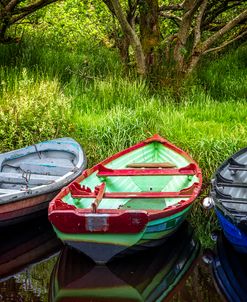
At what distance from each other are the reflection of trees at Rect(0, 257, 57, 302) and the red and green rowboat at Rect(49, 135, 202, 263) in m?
0.56

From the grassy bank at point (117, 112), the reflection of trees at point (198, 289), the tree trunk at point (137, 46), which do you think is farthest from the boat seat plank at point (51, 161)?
the tree trunk at point (137, 46)

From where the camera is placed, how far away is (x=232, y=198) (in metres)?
7.43

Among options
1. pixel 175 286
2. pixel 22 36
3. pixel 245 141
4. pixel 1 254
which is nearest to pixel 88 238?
pixel 175 286

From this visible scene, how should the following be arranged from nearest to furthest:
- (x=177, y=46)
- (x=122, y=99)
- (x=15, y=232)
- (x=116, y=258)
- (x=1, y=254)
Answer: (x=116, y=258) → (x=1, y=254) → (x=15, y=232) → (x=122, y=99) → (x=177, y=46)

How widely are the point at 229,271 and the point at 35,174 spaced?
10.3ft

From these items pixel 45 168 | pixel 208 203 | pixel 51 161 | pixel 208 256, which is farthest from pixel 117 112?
pixel 208 256

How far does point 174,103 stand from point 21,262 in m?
4.34

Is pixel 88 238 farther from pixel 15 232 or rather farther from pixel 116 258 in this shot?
pixel 15 232

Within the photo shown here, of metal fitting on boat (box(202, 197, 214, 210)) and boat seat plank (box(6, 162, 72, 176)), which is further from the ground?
metal fitting on boat (box(202, 197, 214, 210))

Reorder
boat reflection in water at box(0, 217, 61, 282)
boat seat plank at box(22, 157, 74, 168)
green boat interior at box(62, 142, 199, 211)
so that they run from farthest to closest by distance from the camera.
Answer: boat seat plank at box(22, 157, 74, 168) < green boat interior at box(62, 142, 199, 211) < boat reflection in water at box(0, 217, 61, 282)

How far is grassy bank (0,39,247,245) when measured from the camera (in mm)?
9250

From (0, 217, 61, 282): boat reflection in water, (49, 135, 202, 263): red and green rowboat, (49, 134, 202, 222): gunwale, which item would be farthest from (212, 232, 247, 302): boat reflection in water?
(0, 217, 61, 282): boat reflection in water

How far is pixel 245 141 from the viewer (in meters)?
9.08

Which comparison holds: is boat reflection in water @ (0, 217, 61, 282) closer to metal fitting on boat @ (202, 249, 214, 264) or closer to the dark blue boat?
metal fitting on boat @ (202, 249, 214, 264)
